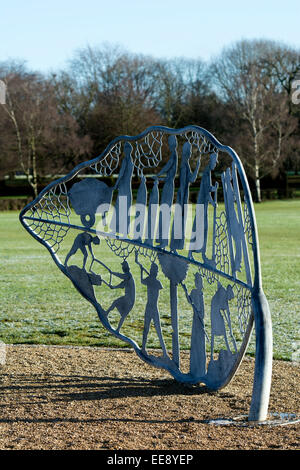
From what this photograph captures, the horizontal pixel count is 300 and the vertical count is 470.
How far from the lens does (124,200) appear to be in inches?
227

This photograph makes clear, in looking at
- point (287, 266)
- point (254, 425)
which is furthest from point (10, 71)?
point (254, 425)

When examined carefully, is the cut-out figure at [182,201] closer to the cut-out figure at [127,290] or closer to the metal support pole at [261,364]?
the cut-out figure at [127,290]

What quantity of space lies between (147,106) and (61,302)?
4374cm

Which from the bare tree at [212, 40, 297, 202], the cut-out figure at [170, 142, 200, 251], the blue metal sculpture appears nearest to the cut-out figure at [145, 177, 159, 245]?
the blue metal sculpture

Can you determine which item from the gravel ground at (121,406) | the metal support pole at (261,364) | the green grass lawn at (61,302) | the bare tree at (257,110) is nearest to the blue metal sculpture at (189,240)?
the metal support pole at (261,364)

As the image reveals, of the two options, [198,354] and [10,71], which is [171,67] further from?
[198,354]

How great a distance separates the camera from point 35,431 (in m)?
4.70

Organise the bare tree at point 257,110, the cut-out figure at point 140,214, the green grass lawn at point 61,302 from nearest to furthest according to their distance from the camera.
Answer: the cut-out figure at point 140,214 < the green grass lawn at point 61,302 < the bare tree at point 257,110

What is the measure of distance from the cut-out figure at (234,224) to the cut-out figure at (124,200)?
3.46 ft

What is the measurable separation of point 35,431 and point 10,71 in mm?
46924

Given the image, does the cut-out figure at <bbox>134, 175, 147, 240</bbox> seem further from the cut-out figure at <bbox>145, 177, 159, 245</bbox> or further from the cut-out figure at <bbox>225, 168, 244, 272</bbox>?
the cut-out figure at <bbox>225, 168, 244, 272</bbox>

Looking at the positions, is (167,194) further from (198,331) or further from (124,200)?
(198,331)

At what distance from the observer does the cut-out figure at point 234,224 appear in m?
5.01

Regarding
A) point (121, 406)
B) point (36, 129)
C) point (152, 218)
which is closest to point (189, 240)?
point (152, 218)
